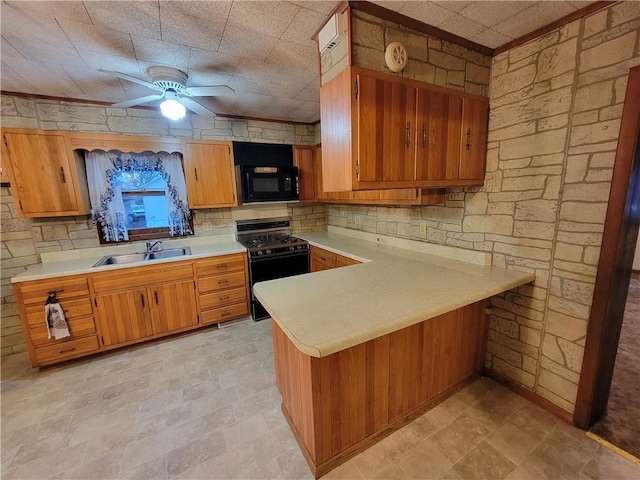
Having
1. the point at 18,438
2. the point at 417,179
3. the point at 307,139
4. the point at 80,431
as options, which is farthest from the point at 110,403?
the point at 307,139

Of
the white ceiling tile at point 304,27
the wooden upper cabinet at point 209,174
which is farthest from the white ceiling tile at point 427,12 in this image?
the wooden upper cabinet at point 209,174

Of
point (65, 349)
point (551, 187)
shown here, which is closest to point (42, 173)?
point (65, 349)

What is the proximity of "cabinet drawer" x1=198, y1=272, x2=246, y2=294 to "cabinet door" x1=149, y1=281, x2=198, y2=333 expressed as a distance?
0.11 meters

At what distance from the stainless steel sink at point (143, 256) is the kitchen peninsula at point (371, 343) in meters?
2.04

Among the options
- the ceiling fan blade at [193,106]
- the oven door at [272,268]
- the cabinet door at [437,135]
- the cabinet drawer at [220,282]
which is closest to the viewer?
the cabinet door at [437,135]

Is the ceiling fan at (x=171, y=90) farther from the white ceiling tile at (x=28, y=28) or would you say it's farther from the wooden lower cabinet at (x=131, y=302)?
the wooden lower cabinet at (x=131, y=302)

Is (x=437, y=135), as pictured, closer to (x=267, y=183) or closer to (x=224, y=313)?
(x=267, y=183)

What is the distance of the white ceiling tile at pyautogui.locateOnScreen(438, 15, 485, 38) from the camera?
1.61 m

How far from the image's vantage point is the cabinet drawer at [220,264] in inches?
124

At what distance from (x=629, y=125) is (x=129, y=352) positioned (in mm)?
4391

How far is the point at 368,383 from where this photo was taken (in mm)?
1607

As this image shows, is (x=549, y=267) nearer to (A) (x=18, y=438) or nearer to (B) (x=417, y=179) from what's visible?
(B) (x=417, y=179)

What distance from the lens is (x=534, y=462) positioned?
5.14ft

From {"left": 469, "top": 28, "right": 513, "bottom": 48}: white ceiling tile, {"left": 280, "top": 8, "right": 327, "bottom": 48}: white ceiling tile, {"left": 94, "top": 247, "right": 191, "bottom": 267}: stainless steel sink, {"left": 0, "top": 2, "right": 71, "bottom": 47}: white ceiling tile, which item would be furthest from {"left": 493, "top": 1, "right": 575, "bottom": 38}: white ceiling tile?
{"left": 94, "top": 247, "right": 191, "bottom": 267}: stainless steel sink
